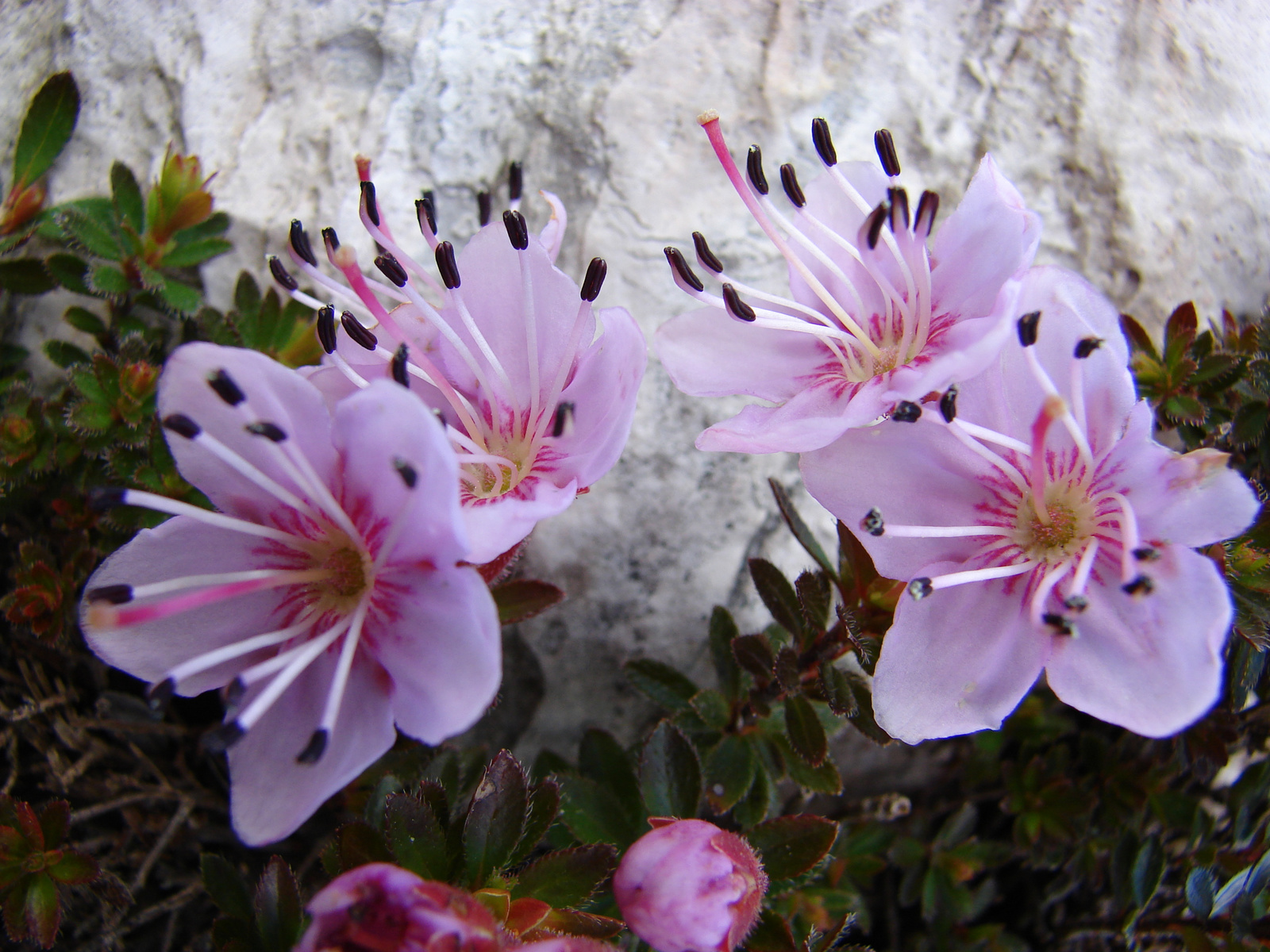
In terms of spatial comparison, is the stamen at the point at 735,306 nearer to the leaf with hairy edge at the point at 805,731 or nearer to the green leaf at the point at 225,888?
the leaf with hairy edge at the point at 805,731

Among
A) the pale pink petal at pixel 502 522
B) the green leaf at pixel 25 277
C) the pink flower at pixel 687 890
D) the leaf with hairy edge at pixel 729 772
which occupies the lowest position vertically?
the leaf with hairy edge at pixel 729 772

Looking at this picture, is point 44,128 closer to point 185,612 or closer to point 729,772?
point 185,612

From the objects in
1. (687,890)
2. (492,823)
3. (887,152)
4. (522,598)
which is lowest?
(492,823)

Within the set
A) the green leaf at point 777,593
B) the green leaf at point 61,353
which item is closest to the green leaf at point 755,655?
the green leaf at point 777,593

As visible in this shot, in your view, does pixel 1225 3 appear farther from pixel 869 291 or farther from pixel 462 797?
pixel 462 797

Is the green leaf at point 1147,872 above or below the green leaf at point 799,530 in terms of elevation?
below

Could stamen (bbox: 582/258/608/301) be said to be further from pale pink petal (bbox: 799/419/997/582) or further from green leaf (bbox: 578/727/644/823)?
green leaf (bbox: 578/727/644/823)

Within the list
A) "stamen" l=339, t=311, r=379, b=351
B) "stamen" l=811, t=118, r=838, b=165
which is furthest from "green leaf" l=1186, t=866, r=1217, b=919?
"stamen" l=339, t=311, r=379, b=351

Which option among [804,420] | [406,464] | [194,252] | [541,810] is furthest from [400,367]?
[194,252]
